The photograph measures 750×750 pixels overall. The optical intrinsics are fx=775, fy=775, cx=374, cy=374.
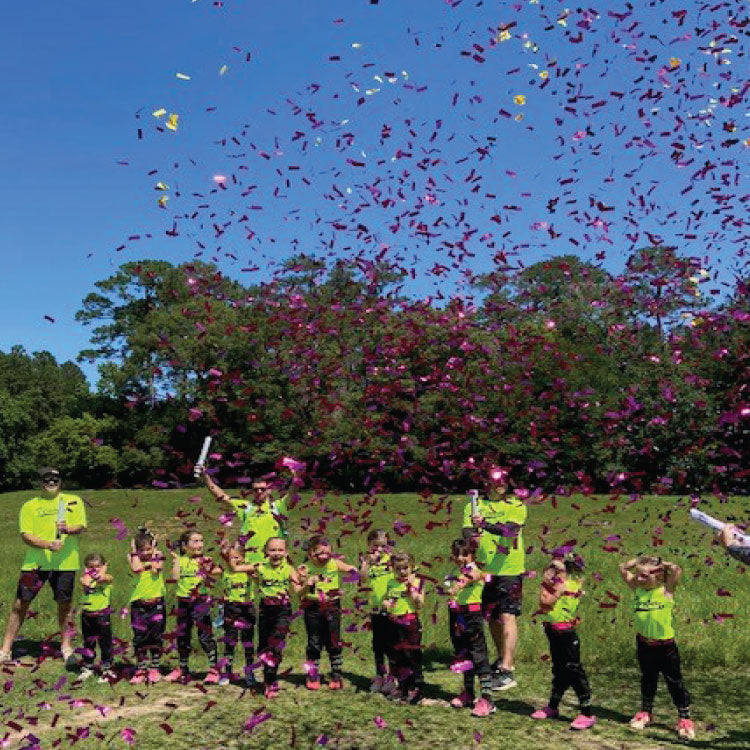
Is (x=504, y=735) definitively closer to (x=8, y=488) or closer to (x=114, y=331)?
(x=114, y=331)

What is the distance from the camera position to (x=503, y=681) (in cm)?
877

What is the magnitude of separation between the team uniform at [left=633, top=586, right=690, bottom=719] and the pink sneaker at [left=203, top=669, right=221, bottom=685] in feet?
15.6

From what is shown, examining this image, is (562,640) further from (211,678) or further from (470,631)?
(211,678)

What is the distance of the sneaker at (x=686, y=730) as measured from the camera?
679 cm

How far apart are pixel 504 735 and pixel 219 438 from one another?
4252 cm

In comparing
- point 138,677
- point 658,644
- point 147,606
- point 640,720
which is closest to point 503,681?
point 640,720

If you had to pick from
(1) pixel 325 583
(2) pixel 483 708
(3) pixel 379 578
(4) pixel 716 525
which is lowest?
(2) pixel 483 708

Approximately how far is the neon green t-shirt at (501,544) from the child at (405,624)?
105 cm

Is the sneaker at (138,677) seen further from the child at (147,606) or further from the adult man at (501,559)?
the adult man at (501,559)

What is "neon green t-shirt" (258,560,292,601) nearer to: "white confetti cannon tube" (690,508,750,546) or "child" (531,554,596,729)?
"child" (531,554,596,729)

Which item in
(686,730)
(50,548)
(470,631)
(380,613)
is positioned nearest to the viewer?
(686,730)

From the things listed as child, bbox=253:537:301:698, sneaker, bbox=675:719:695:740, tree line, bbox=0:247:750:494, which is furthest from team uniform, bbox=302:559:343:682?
tree line, bbox=0:247:750:494

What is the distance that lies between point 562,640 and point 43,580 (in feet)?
23.0

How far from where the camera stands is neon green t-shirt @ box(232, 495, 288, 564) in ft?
30.3
